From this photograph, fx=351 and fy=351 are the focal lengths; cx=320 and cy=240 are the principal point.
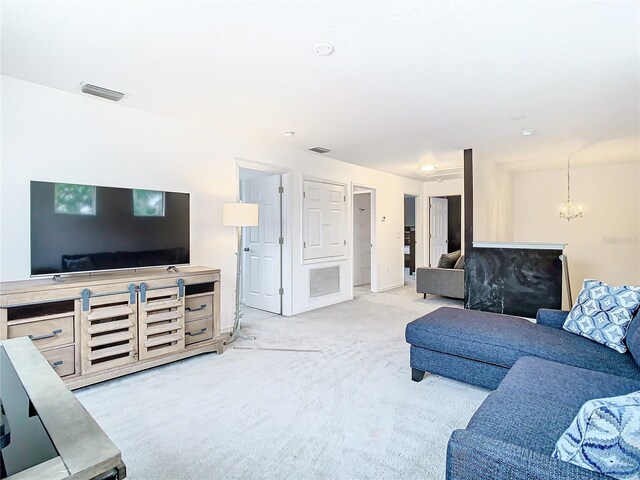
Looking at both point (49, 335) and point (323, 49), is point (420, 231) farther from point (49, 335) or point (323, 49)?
point (49, 335)

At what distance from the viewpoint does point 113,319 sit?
9.05ft

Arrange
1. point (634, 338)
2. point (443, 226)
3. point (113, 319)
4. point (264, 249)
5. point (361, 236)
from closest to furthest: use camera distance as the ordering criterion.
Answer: point (634, 338), point (113, 319), point (264, 249), point (361, 236), point (443, 226)

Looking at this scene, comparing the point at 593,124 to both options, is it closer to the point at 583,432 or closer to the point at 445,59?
the point at 445,59

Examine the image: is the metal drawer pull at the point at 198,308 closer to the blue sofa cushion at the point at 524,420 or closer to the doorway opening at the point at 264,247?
the doorway opening at the point at 264,247

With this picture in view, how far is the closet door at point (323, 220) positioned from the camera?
16.8 feet

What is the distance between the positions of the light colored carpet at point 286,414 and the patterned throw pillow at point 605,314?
811 millimetres

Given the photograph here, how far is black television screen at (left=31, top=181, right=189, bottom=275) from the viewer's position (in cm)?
259

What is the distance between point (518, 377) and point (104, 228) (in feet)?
10.1

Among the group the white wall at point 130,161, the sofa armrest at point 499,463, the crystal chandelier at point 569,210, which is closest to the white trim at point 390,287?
the white wall at point 130,161

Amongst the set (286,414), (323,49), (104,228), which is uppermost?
(323,49)

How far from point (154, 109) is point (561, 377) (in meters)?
3.69

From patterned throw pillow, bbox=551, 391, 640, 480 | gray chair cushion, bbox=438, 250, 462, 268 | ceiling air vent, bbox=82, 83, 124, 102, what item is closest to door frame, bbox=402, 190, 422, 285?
gray chair cushion, bbox=438, 250, 462, 268

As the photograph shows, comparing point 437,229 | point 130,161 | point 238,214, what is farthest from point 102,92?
point 437,229

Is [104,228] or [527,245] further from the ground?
[104,228]
